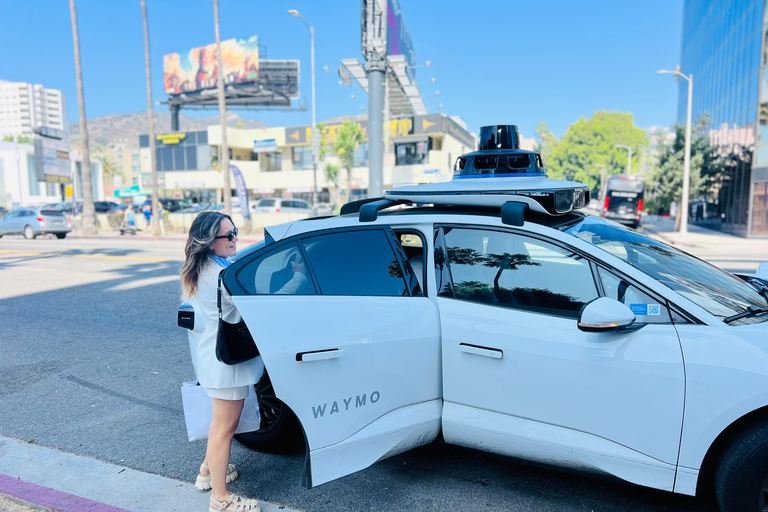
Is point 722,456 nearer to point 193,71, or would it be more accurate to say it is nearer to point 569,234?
point 569,234

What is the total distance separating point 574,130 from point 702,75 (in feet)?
130

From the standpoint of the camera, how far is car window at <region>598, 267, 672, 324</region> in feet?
8.14

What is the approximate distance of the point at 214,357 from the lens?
265cm

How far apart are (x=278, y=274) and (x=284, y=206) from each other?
95.3ft

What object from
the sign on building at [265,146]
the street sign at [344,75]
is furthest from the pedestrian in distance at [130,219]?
the sign on building at [265,146]

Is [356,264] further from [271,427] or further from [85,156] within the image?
[85,156]

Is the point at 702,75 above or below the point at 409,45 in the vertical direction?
below

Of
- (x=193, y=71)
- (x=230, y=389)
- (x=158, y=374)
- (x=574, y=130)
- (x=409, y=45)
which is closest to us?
(x=230, y=389)

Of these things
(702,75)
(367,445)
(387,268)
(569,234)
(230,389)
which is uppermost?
(702,75)

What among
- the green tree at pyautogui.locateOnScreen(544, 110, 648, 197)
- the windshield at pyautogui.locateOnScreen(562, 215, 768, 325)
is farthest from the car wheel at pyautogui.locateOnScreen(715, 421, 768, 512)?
the green tree at pyautogui.locateOnScreen(544, 110, 648, 197)

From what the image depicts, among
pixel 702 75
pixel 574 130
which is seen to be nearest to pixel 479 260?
pixel 702 75

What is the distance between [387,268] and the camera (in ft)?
9.80

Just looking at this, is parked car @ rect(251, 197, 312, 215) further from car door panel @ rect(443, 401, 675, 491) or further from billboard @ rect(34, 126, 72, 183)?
car door panel @ rect(443, 401, 675, 491)

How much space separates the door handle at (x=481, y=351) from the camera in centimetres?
264
